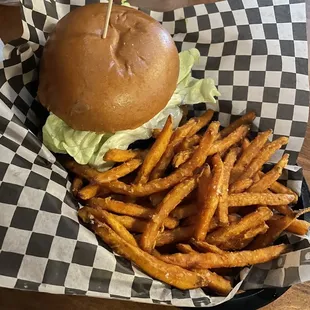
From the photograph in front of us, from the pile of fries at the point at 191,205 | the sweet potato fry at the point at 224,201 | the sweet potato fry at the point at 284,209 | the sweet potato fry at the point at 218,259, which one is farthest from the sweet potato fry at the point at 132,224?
the sweet potato fry at the point at 284,209

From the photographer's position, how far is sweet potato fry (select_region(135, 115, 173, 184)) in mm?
1419

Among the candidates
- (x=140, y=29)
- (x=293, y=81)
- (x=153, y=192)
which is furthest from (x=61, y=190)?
(x=293, y=81)

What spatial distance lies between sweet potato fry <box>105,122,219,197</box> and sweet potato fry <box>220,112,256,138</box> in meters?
0.20

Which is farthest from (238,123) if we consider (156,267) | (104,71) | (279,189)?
(156,267)

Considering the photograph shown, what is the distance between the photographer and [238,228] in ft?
4.34

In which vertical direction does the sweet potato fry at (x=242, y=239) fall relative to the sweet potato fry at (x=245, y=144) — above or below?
below

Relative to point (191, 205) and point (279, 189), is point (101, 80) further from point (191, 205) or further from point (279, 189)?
point (279, 189)

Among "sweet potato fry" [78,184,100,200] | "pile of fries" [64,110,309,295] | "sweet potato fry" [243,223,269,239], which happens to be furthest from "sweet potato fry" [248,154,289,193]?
"sweet potato fry" [78,184,100,200]

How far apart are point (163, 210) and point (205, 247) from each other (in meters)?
0.15

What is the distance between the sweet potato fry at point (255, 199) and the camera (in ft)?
4.45

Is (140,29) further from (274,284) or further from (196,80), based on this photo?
(274,284)

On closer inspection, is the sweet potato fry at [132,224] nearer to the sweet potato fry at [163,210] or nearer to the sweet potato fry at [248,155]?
the sweet potato fry at [163,210]

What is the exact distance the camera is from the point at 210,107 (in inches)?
67.6

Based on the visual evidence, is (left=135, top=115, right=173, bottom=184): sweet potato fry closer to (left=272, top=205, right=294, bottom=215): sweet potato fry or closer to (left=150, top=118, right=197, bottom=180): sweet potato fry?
(left=150, top=118, right=197, bottom=180): sweet potato fry
